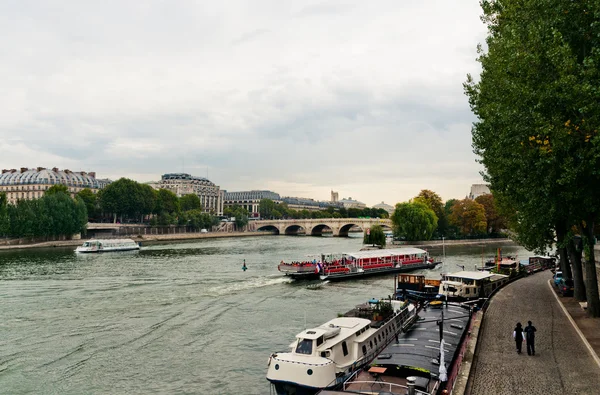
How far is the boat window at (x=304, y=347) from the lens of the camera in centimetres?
2116

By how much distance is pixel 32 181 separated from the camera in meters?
185

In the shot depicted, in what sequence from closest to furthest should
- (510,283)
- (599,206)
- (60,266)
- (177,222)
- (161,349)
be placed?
1. (599,206)
2. (161,349)
3. (510,283)
4. (60,266)
5. (177,222)

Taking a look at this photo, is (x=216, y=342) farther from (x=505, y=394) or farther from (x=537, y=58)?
(x=537, y=58)

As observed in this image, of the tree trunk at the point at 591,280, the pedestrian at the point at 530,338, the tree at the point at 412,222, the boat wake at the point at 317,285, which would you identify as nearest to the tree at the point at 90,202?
the tree at the point at 412,222

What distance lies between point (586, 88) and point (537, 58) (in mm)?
3442

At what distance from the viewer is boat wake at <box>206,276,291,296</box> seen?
46969 mm

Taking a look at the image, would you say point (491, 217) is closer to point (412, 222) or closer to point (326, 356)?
point (412, 222)

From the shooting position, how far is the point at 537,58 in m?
21.6

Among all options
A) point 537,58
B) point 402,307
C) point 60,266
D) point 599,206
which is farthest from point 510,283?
point 60,266

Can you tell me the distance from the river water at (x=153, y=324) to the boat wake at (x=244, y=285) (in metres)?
0.11

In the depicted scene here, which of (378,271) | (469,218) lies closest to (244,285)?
(378,271)

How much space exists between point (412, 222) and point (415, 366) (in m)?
92.5

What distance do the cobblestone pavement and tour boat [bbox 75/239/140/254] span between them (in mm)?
82022

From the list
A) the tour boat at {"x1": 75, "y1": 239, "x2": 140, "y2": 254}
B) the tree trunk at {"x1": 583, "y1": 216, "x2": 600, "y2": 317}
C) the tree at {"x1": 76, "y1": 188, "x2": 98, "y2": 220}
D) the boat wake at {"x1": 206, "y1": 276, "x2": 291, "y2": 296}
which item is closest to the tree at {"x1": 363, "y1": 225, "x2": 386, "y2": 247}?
the boat wake at {"x1": 206, "y1": 276, "x2": 291, "y2": 296}
